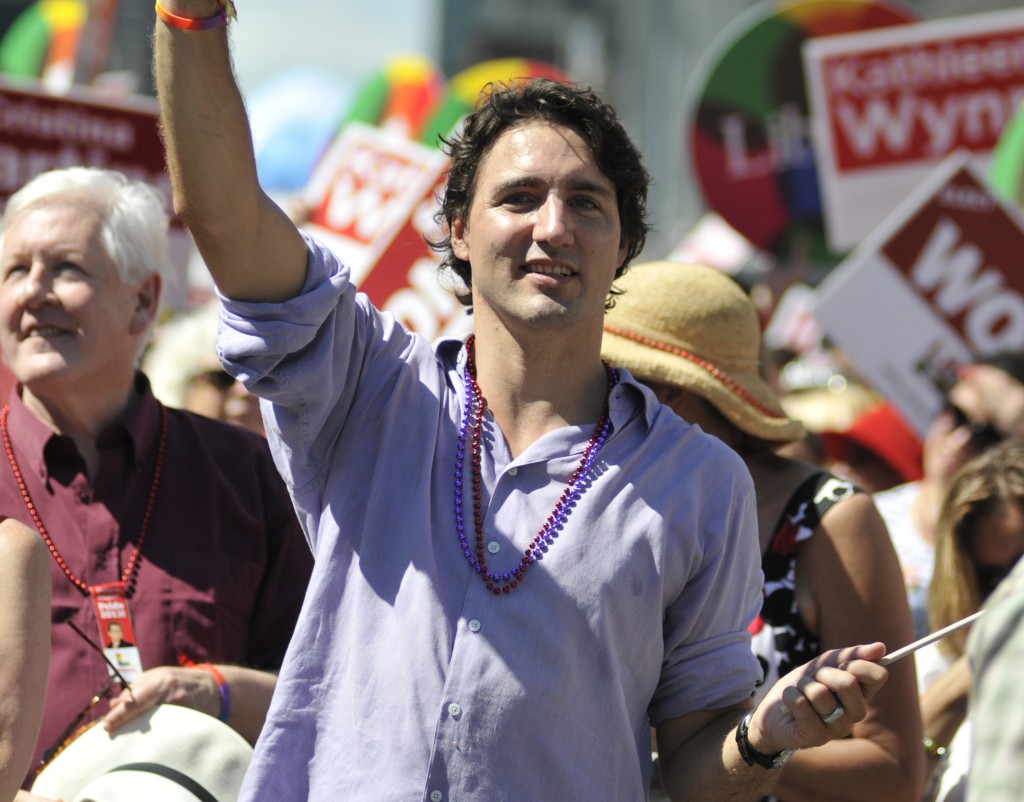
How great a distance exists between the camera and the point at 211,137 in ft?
6.49

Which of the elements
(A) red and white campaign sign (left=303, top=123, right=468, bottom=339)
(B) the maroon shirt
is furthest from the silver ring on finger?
(A) red and white campaign sign (left=303, top=123, right=468, bottom=339)

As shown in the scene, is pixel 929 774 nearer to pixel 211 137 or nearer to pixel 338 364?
pixel 338 364

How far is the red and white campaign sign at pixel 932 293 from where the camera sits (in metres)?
5.41

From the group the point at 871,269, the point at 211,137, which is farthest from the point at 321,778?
the point at 871,269

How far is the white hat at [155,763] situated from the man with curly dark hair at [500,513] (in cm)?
40

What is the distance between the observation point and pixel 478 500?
2.22m

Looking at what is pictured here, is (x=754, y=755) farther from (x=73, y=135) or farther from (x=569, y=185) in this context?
(x=73, y=135)

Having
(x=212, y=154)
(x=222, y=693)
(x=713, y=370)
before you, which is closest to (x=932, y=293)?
(x=713, y=370)

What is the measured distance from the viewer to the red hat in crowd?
6.17m

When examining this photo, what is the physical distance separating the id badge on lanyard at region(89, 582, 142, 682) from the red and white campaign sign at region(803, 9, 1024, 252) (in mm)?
5007

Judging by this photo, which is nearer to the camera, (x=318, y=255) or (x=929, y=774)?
(x=318, y=255)

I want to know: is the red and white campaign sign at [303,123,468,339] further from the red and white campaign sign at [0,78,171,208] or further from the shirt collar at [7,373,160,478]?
the shirt collar at [7,373,160,478]

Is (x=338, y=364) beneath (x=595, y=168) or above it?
beneath

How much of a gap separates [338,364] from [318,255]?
0.51 feet
